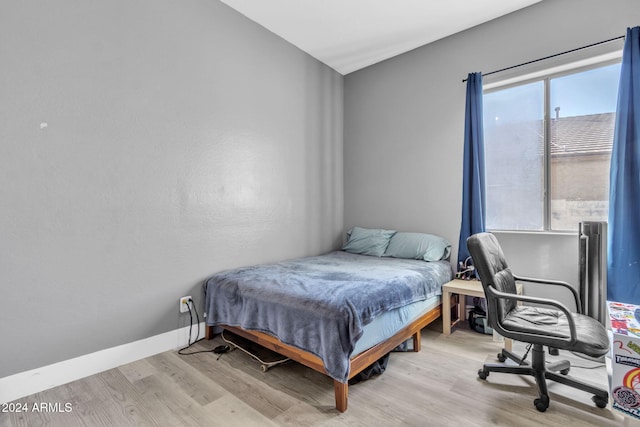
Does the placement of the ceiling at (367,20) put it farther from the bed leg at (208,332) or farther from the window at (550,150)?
the bed leg at (208,332)

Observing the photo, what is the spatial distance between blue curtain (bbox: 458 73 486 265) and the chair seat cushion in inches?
41.9

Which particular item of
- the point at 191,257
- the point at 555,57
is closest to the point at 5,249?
the point at 191,257

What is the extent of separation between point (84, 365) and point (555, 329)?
2867 millimetres

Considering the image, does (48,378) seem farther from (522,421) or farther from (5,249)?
(522,421)

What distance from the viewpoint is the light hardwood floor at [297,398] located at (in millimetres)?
1577

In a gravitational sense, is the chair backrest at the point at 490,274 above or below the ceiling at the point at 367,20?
below

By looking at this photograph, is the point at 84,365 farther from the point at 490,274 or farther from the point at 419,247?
the point at 419,247

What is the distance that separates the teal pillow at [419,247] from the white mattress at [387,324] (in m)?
0.71

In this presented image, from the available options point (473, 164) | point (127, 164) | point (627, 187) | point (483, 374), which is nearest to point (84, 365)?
point (127, 164)

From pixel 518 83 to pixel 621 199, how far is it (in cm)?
137

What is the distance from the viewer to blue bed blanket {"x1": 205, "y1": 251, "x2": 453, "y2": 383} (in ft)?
5.53

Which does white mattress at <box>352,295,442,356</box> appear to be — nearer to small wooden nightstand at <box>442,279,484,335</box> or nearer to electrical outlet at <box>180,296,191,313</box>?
small wooden nightstand at <box>442,279,484,335</box>

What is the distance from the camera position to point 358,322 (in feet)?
5.54

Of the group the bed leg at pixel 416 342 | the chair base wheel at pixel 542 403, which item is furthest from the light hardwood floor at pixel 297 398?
the bed leg at pixel 416 342
